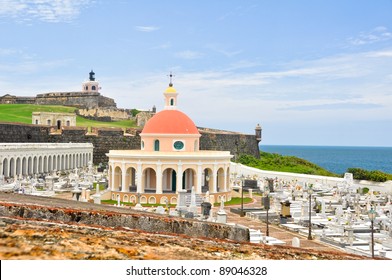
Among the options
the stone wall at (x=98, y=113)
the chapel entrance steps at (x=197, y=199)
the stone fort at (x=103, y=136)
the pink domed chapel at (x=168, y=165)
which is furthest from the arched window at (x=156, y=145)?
the stone wall at (x=98, y=113)

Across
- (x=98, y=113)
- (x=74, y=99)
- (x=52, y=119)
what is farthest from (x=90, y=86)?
(x=52, y=119)

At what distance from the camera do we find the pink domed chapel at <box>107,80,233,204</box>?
30328 mm

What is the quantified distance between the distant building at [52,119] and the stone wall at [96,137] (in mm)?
7019

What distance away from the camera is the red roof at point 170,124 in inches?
1268

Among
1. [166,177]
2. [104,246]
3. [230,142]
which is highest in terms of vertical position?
[230,142]

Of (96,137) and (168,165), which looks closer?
(168,165)

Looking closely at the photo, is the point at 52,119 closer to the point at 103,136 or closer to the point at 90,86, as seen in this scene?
the point at 103,136

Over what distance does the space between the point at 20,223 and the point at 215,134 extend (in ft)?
194

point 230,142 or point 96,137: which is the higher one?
point 96,137

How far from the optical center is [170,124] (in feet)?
106

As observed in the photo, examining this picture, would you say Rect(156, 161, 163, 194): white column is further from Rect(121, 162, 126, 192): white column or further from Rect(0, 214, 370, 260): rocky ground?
Rect(0, 214, 370, 260): rocky ground

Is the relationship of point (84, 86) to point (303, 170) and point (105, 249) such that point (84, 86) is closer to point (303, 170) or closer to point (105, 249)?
point (303, 170)

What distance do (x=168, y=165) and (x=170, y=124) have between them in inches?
126
